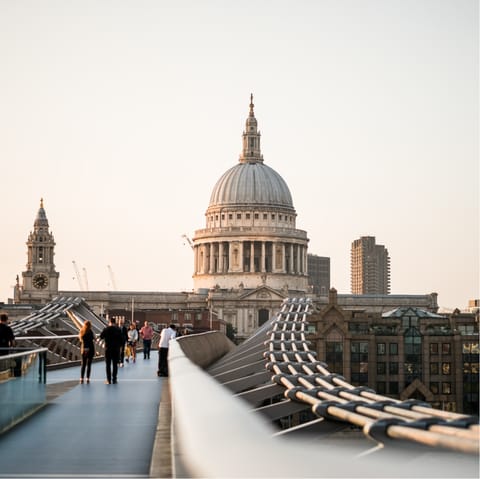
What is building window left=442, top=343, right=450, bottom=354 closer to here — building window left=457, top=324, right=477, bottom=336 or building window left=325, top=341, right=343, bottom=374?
building window left=325, top=341, right=343, bottom=374

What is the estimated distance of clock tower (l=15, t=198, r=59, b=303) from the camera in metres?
179

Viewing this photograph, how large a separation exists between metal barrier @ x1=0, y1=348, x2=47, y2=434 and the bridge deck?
0.18 metres

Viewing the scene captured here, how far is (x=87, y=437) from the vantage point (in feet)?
45.0

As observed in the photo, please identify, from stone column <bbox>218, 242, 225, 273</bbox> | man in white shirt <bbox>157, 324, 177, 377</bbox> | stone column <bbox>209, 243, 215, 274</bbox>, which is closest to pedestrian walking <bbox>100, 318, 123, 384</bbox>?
man in white shirt <bbox>157, 324, 177, 377</bbox>

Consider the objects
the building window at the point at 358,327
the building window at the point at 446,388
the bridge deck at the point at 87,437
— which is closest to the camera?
the bridge deck at the point at 87,437

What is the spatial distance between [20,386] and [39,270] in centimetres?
16773

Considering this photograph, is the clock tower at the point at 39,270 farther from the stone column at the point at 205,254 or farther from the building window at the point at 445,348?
the building window at the point at 445,348

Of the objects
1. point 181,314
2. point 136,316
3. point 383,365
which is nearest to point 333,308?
point 383,365

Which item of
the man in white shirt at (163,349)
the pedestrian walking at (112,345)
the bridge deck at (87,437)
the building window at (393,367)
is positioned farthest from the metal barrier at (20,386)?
the building window at (393,367)

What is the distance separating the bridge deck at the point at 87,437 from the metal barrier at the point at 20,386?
179mm

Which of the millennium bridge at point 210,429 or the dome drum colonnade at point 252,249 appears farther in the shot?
the dome drum colonnade at point 252,249

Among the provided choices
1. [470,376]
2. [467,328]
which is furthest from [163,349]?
[467,328]

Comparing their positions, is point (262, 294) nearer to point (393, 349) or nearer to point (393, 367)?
point (393, 349)

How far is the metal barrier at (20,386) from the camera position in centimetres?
1447
